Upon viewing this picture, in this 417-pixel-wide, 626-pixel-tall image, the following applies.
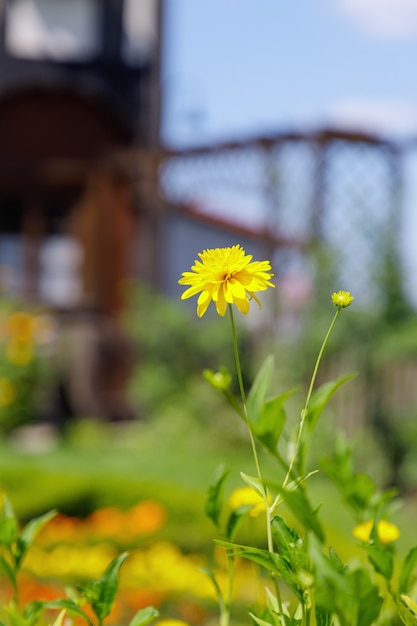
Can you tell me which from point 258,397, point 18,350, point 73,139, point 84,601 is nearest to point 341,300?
point 258,397

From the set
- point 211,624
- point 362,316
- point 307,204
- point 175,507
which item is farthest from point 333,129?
point 211,624

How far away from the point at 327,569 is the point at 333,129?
26.2 feet

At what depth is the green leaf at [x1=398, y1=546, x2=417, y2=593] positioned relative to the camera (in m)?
1.21

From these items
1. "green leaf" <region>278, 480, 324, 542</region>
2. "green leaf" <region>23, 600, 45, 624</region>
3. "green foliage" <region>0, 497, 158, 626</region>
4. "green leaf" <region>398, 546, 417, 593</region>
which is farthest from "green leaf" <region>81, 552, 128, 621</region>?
"green leaf" <region>398, 546, 417, 593</region>

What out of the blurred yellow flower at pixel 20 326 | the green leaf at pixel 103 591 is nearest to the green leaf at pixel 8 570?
the green leaf at pixel 103 591

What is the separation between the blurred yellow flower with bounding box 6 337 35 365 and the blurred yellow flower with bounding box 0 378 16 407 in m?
0.19

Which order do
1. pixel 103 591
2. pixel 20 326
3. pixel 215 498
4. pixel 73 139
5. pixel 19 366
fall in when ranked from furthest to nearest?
1. pixel 73 139
2. pixel 19 366
3. pixel 20 326
4. pixel 215 498
5. pixel 103 591

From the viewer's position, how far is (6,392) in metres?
8.88

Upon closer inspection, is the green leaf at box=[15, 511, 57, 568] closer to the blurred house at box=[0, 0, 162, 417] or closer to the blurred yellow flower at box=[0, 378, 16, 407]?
Result: the blurred yellow flower at box=[0, 378, 16, 407]

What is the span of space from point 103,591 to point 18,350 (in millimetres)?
7787

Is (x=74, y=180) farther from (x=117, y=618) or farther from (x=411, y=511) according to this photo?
(x=117, y=618)

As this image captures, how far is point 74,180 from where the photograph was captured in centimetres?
1201

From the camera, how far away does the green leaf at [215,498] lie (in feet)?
4.26

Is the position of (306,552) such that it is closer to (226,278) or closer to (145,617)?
(145,617)
